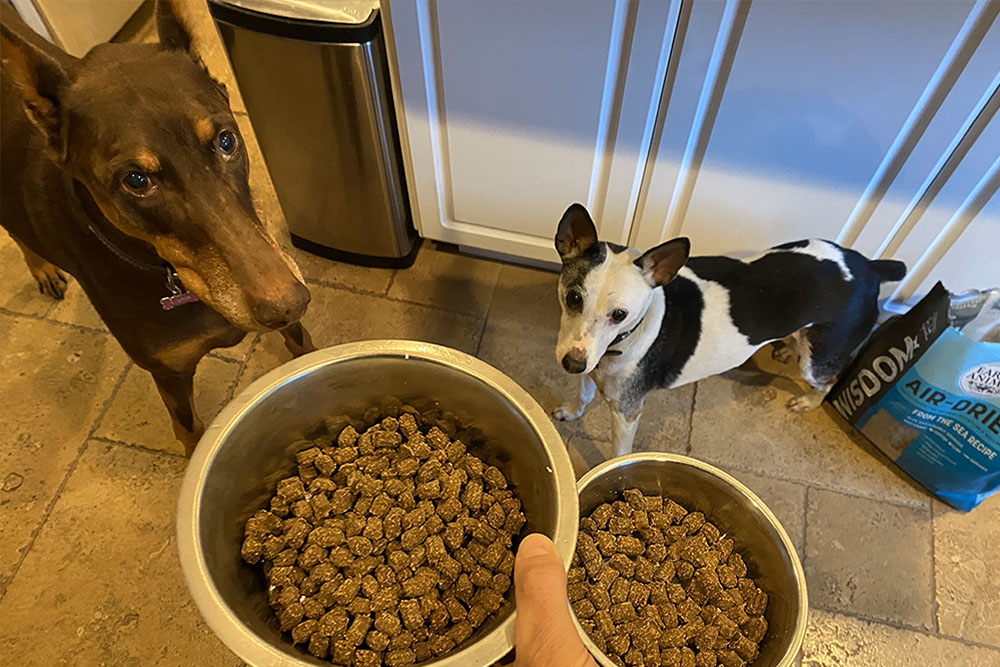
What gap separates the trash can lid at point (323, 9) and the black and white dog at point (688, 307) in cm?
66

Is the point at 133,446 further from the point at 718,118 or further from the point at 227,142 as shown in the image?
the point at 718,118

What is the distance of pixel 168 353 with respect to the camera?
1517 millimetres

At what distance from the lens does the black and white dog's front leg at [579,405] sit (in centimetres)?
195

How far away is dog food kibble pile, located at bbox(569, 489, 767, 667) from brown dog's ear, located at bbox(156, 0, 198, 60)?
1.27m

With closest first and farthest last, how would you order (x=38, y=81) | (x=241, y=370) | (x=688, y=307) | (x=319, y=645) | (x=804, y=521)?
1. (x=38, y=81)
2. (x=319, y=645)
3. (x=688, y=307)
4. (x=804, y=521)
5. (x=241, y=370)

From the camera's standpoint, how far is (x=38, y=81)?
1.07m

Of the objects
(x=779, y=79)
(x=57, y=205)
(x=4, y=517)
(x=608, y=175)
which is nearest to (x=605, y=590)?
(x=608, y=175)

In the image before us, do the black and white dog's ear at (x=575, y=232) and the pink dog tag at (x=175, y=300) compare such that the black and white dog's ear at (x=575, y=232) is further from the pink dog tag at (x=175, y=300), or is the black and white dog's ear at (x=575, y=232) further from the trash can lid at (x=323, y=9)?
the pink dog tag at (x=175, y=300)

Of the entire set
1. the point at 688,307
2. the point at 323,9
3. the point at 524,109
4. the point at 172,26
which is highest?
the point at 172,26

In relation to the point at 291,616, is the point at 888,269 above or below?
above

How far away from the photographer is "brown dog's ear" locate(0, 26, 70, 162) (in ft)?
3.39

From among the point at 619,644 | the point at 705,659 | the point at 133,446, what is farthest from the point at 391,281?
the point at 705,659

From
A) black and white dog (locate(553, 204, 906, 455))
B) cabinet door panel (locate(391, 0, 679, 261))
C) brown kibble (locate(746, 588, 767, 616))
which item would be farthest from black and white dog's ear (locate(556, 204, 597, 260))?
brown kibble (locate(746, 588, 767, 616))

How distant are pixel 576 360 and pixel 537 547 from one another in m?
0.44
